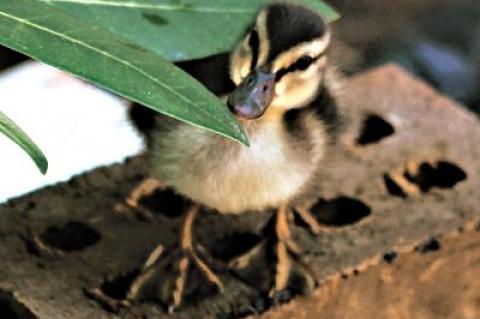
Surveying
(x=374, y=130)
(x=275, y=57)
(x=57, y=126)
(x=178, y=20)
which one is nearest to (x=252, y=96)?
(x=275, y=57)

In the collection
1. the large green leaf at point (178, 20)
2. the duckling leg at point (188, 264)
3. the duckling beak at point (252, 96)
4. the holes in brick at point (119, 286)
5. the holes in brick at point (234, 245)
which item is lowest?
the holes in brick at point (234, 245)

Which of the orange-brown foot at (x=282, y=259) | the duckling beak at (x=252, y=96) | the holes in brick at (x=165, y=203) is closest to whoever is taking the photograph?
the duckling beak at (x=252, y=96)

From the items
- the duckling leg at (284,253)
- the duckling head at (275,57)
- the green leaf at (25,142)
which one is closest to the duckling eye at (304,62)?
the duckling head at (275,57)

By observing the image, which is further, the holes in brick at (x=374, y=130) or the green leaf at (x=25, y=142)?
the holes in brick at (x=374, y=130)

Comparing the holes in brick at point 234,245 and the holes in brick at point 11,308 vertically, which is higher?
the holes in brick at point 11,308

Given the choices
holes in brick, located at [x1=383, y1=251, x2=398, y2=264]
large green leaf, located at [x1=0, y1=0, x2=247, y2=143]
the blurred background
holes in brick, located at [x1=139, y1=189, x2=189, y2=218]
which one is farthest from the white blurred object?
large green leaf, located at [x1=0, y1=0, x2=247, y2=143]

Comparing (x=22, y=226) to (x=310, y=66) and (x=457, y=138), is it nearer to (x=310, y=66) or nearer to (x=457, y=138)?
(x=310, y=66)

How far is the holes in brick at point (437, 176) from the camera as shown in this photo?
3.90 ft

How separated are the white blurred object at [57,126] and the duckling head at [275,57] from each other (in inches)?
18.3

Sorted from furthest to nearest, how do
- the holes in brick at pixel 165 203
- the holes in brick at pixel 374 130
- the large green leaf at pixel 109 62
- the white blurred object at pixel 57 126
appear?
the white blurred object at pixel 57 126
the holes in brick at pixel 374 130
the holes in brick at pixel 165 203
the large green leaf at pixel 109 62

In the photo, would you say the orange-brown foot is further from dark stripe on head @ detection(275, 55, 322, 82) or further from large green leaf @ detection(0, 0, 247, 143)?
large green leaf @ detection(0, 0, 247, 143)

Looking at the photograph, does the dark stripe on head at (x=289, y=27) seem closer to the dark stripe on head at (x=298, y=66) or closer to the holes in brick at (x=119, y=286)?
the dark stripe on head at (x=298, y=66)

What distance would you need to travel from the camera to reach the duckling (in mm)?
996

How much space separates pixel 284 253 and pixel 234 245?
6 cm
